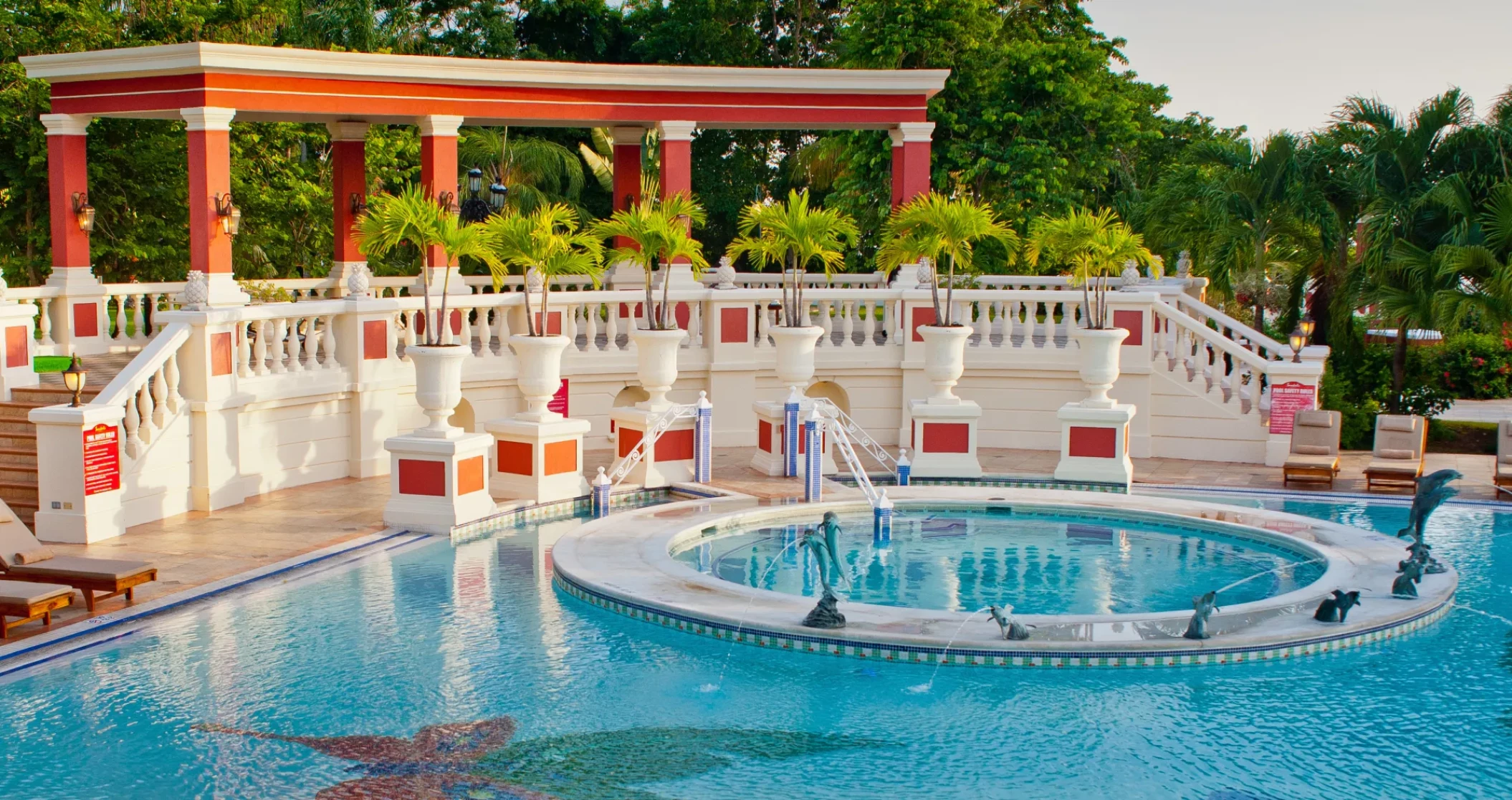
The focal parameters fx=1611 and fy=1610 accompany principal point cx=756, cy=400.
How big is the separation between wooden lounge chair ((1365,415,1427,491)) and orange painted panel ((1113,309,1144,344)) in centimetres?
311

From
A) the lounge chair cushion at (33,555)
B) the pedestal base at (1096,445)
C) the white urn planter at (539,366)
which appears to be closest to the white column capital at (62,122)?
the white urn planter at (539,366)

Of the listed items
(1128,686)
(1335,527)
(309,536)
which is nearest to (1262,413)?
(1335,527)

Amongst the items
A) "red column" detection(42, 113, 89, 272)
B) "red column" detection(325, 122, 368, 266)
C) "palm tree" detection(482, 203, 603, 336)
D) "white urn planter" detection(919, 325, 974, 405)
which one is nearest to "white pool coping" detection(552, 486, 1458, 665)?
"palm tree" detection(482, 203, 603, 336)

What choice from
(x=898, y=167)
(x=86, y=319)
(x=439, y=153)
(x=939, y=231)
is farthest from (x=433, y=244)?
(x=898, y=167)

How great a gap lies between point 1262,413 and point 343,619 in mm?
12979

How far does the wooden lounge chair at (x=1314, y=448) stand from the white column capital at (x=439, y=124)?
12.2m

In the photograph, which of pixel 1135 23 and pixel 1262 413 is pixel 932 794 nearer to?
pixel 1262 413

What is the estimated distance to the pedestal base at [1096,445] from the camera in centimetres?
1892

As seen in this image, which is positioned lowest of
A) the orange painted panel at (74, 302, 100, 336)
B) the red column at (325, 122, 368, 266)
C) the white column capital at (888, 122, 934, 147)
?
the orange painted panel at (74, 302, 100, 336)

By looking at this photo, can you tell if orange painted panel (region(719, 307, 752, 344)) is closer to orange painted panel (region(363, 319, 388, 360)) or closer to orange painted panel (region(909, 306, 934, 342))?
orange painted panel (region(909, 306, 934, 342))

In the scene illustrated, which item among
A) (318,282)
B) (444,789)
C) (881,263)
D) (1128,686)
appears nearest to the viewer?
(444,789)

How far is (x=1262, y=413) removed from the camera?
831 inches

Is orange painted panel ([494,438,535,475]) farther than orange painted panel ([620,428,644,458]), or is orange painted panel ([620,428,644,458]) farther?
orange painted panel ([620,428,644,458])

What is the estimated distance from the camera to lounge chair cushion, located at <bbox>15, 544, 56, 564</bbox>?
509 inches
